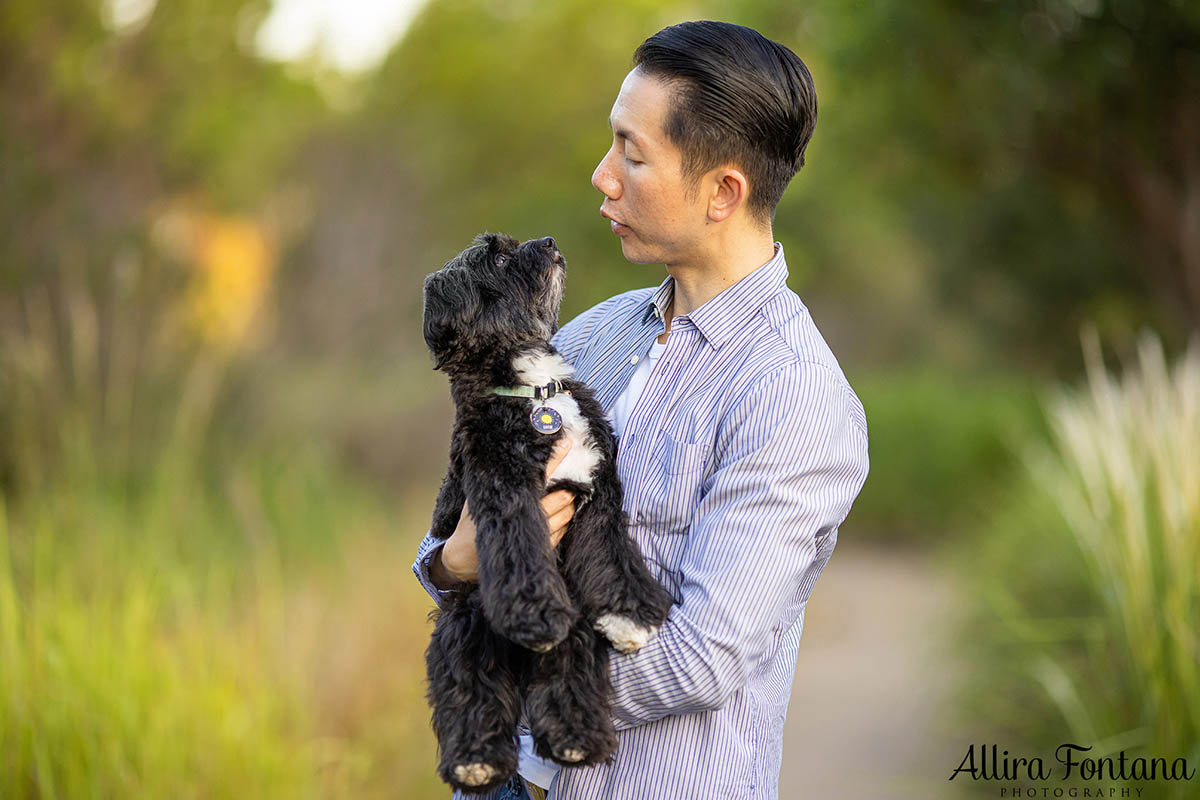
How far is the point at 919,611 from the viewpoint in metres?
11.1

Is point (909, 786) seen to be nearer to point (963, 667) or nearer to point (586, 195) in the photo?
point (963, 667)

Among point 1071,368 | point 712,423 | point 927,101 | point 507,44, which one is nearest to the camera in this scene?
point 712,423

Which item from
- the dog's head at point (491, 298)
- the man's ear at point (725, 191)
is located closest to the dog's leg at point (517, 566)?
the dog's head at point (491, 298)

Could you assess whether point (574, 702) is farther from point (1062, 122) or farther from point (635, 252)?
point (1062, 122)

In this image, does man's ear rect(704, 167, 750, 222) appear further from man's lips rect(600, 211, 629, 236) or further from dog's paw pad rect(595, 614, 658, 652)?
dog's paw pad rect(595, 614, 658, 652)

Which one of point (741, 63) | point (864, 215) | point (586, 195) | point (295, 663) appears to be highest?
point (864, 215)

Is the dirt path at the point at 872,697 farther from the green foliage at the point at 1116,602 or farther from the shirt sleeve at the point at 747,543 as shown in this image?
the shirt sleeve at the point at 747,543

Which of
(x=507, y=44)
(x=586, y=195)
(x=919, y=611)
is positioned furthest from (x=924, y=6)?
(x=507, y=44)

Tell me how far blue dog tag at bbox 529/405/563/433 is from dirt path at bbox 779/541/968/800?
4.74 m

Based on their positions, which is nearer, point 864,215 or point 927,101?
point 927,101

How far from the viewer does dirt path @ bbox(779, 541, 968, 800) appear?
6785 millimetres

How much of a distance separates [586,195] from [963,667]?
19.8 m

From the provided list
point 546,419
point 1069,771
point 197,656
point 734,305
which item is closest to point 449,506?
point 546,419

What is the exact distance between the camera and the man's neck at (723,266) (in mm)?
2535
